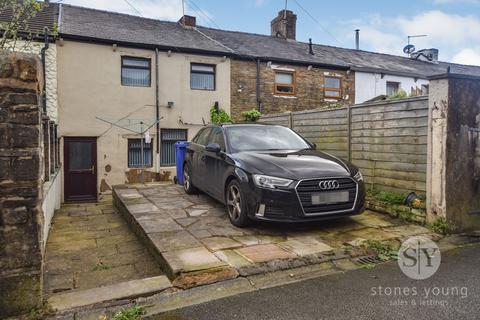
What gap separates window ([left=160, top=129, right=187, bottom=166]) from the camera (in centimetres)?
1343

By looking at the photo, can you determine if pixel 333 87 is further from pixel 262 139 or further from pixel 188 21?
pixel 262 139

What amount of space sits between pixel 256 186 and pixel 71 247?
9.77ft

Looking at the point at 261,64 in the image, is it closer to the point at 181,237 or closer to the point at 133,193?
the point at 133,193

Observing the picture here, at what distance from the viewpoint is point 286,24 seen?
1919 cm

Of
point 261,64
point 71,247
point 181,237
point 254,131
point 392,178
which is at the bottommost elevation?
point 71,247

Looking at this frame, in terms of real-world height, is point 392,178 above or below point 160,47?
below

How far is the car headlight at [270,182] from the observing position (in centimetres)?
440

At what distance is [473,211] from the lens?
500cm

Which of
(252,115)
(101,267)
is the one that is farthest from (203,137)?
(252,115)

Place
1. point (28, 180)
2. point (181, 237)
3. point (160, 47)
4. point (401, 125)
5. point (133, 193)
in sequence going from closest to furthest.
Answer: point (28, 180)
point (181, 237)
point (401, 125)
point (133, 193)
point (160, 47)

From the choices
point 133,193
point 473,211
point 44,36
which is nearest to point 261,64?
point 44,36

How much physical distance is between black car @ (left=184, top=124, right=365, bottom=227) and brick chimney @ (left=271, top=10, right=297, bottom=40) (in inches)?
599

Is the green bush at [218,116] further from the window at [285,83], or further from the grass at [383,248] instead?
the grass at [383,248]

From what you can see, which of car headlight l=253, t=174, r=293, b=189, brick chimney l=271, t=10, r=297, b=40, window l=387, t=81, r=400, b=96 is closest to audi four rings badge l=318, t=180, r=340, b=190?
car headlight l=253, t=174, r=293, b=189
